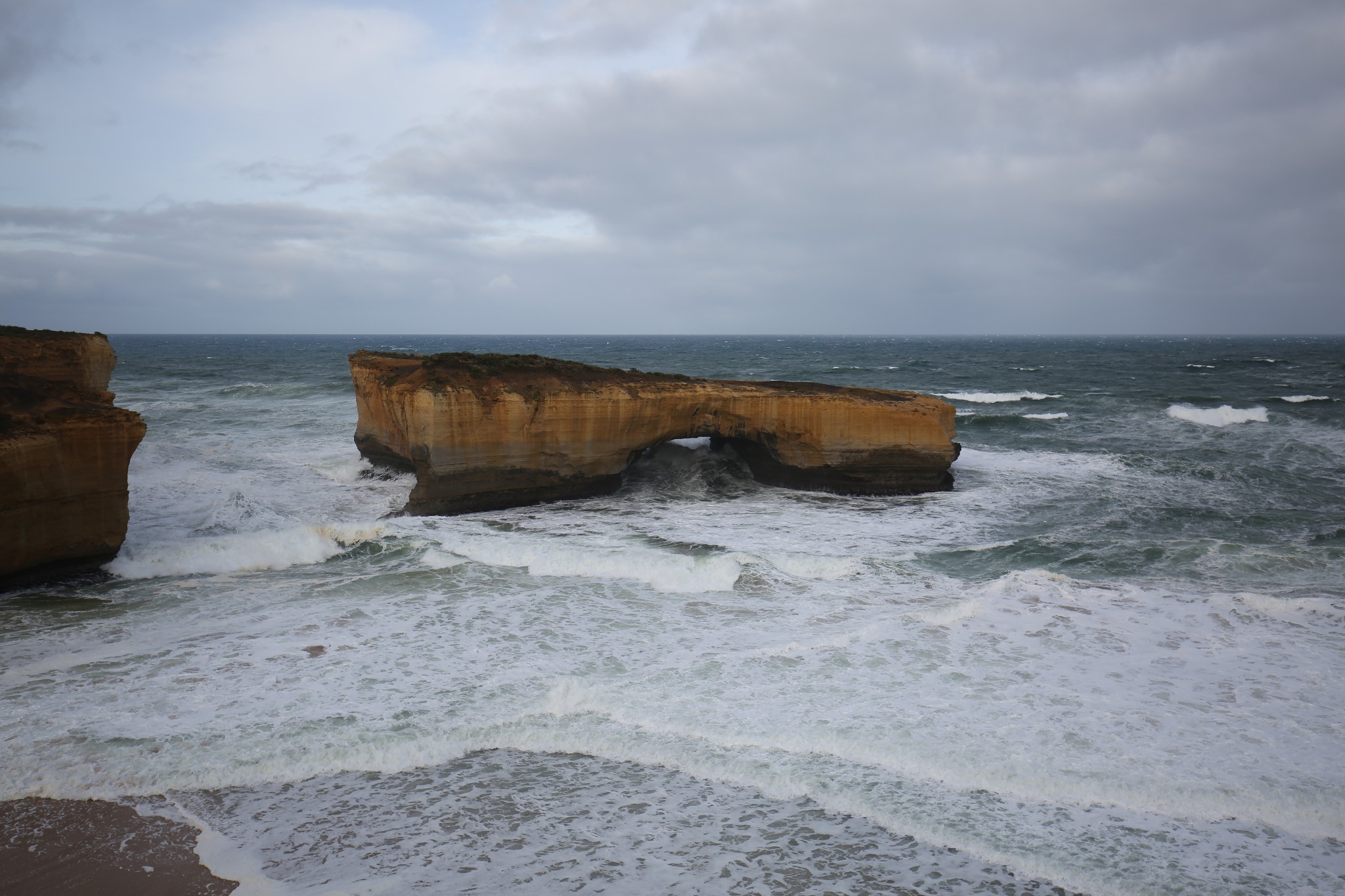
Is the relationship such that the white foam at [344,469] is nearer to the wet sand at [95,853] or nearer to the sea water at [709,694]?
the sea water at [709,694]

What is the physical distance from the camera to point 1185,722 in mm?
6270

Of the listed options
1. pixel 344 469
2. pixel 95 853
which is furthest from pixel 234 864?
pixel 344 469

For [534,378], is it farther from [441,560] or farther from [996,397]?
[996,397]

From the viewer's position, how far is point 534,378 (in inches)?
523

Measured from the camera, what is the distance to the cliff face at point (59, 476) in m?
8.54

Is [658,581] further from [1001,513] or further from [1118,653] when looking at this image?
[1001,513]

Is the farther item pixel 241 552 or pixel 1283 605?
pixel 241 552

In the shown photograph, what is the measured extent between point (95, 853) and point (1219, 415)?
31.1 m

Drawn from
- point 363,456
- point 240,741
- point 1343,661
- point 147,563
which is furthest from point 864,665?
point 363,456

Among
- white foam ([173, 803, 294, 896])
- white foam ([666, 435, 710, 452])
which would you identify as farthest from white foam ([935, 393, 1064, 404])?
white foam ([173, 803, 294, 896])

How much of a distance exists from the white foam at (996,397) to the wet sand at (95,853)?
103 ft

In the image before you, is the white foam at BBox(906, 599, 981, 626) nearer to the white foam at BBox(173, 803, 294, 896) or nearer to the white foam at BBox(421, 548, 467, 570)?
the white foam at BBox(421, 548, 467, 570)

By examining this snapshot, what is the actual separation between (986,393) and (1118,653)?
3051 centimetres

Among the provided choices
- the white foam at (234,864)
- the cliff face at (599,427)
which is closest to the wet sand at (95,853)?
the white foam at (234,864)
